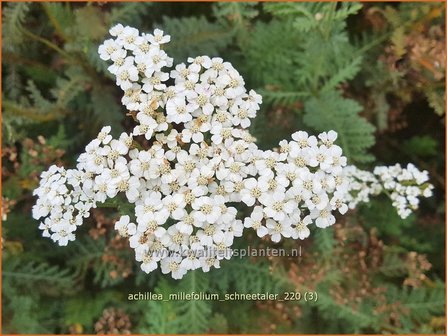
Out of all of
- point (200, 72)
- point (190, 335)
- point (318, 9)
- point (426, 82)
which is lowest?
point (190, 335)

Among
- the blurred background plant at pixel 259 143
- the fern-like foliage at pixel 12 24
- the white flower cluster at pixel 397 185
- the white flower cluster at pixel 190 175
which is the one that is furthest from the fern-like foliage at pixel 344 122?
the fern-like foliage at pixel 12 24

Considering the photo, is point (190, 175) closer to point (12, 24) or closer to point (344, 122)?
point (344, 122)

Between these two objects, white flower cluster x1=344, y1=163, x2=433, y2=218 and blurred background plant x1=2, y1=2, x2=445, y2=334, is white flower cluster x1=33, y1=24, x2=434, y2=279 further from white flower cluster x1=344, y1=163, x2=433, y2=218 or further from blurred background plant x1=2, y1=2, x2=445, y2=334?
blurred background plant x1=2, y1=2, x2=445, y2=334

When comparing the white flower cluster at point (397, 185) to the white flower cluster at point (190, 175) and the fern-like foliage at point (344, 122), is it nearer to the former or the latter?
the fern-like foliage at point (344, 122)

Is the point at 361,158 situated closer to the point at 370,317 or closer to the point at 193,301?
the point at 370,317

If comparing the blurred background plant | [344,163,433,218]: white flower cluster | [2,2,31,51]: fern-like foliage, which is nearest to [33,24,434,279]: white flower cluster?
[344,163,433,218]: white flower cluster

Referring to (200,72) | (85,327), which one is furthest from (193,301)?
(200,72)

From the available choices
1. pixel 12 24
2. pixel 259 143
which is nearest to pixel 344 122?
pixel 259 143
